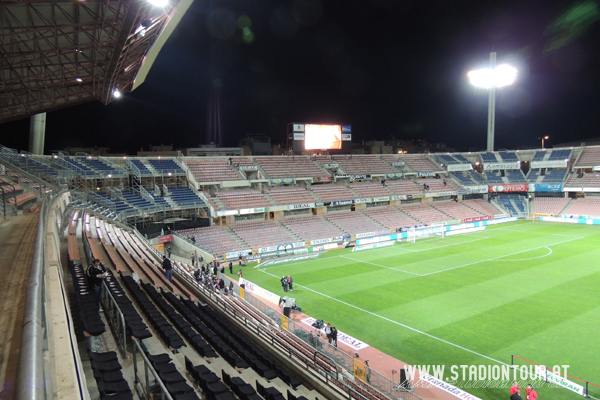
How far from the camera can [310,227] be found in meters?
38.3

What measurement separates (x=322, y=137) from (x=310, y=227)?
1191 centimetres

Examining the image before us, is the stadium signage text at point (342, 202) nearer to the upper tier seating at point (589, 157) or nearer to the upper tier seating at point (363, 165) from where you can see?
the upper tier seating at point (363, 165)

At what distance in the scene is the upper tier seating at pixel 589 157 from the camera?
162ft

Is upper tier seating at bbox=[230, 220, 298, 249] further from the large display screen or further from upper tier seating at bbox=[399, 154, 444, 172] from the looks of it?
upper tier seating at bbox=[399, 154, 444, 172]

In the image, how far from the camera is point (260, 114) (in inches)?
2434

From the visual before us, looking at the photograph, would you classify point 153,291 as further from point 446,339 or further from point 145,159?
point 145,159

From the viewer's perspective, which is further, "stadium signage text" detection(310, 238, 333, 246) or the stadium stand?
the stadium stand

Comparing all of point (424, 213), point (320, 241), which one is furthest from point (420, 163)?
point (320, 241)

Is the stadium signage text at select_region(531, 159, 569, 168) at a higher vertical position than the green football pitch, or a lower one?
higher

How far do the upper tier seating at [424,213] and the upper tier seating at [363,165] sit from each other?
6.07m

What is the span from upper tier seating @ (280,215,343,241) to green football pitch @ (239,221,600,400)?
322 centimetres

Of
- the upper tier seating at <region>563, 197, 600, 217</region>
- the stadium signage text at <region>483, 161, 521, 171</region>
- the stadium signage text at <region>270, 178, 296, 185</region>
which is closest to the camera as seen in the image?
the stadium signage text at <region>270, 178, 296, 185</region>

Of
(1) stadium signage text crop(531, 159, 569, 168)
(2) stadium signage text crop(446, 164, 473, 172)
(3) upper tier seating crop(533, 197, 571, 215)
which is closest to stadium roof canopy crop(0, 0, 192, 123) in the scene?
(2) stadium signage text crop(446, 164, 473, 172)

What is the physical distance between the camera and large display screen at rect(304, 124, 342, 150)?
43.2 meters
